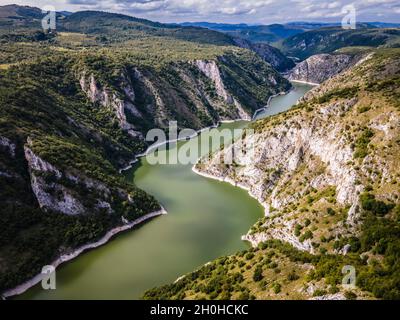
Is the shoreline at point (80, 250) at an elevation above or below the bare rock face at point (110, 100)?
below

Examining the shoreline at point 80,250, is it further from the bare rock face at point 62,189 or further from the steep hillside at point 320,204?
the steep hillside at point 320,204

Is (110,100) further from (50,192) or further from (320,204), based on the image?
(320,204)

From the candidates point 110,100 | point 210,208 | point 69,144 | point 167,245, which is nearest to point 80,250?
point 167,245

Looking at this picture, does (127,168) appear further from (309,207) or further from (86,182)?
(309,207)

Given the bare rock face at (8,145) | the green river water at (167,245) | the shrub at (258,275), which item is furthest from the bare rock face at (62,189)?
the shrub at (258,275)

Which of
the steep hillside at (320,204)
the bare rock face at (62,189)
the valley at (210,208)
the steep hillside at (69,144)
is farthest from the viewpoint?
the bare rock face at (62,189)

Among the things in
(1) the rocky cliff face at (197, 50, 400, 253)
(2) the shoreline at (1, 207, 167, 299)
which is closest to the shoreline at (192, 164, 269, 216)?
(1) the rocky cliff face at (197, 50, 400, 253)
